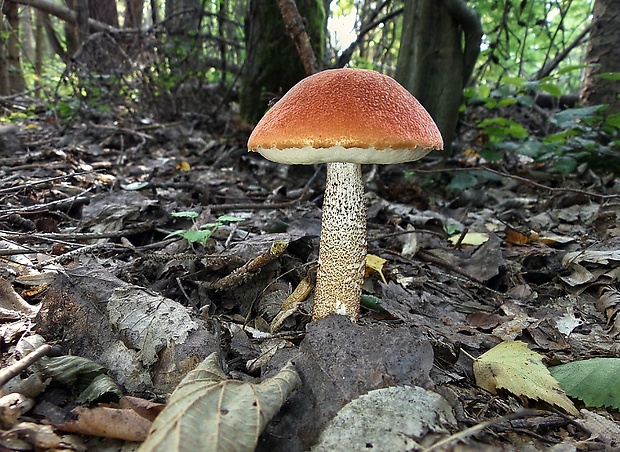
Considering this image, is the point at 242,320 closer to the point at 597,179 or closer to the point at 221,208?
the point at 221,208

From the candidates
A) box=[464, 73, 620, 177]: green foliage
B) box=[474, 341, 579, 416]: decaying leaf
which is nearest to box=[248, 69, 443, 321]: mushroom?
box=[474, 341, 579, 416]: decaying leaf

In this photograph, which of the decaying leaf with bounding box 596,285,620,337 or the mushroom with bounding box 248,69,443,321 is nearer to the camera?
the mushroom with bounding box 248,69,443,321

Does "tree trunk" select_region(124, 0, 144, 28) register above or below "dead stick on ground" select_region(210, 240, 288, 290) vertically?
above

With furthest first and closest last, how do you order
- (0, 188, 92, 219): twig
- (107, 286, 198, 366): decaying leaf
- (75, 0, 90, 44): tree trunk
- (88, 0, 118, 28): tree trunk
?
(88, 0, 118, 28): tree trunk
(75, 0, 90, 44): tree trunk
(0, 188, 92, 219): twig
(107, 286, 198, 366): decaying leaf

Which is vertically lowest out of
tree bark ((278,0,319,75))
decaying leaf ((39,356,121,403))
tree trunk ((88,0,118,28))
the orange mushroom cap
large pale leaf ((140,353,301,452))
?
decaying leaf ((39,356,121,403))

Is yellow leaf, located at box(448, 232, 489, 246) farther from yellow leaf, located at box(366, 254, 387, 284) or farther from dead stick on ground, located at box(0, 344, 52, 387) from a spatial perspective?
dead stick on ground, located at box(0, 344, 52, 387)

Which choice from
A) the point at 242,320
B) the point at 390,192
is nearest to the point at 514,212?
the point at 390,192
